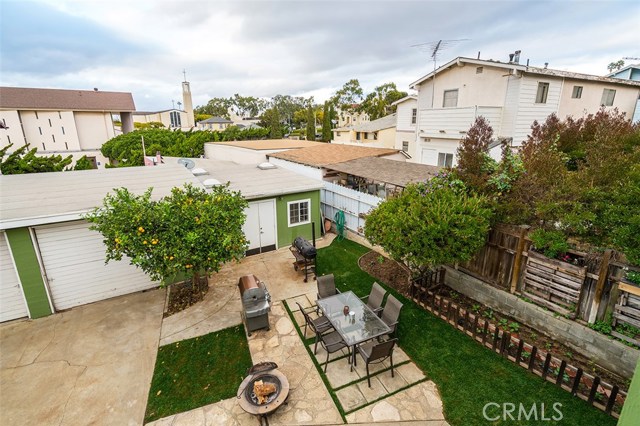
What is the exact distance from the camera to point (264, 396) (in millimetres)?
4883

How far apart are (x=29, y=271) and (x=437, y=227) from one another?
1084cm

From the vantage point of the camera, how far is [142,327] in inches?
300

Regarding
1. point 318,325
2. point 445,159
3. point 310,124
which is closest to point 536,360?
point 318,325

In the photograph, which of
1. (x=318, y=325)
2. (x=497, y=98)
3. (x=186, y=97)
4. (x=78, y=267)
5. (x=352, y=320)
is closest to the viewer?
(x=352, y=320)

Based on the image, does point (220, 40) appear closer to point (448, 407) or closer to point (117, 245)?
point (117, 245)

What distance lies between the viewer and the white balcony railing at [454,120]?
14125 millimetres

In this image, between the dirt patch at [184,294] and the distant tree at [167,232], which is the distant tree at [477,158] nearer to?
the distant tree at [167,232]

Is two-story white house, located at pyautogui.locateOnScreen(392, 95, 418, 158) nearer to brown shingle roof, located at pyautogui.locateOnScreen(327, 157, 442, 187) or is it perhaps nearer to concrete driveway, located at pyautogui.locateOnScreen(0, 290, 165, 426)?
brown shingle roof, located at pyautogui.locateOnScreen(327, 157, 442, 187)

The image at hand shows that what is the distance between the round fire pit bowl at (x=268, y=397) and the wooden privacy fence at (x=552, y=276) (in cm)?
614

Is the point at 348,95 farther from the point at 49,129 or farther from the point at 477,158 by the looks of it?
the point at 477,158

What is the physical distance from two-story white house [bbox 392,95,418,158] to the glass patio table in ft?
65.5

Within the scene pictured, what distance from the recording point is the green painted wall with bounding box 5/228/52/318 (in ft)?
24.6

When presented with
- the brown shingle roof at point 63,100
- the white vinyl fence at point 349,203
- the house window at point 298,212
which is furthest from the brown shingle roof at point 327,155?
the brown shingle roof at point 63,100

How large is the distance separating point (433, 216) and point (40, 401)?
9.04 metres
